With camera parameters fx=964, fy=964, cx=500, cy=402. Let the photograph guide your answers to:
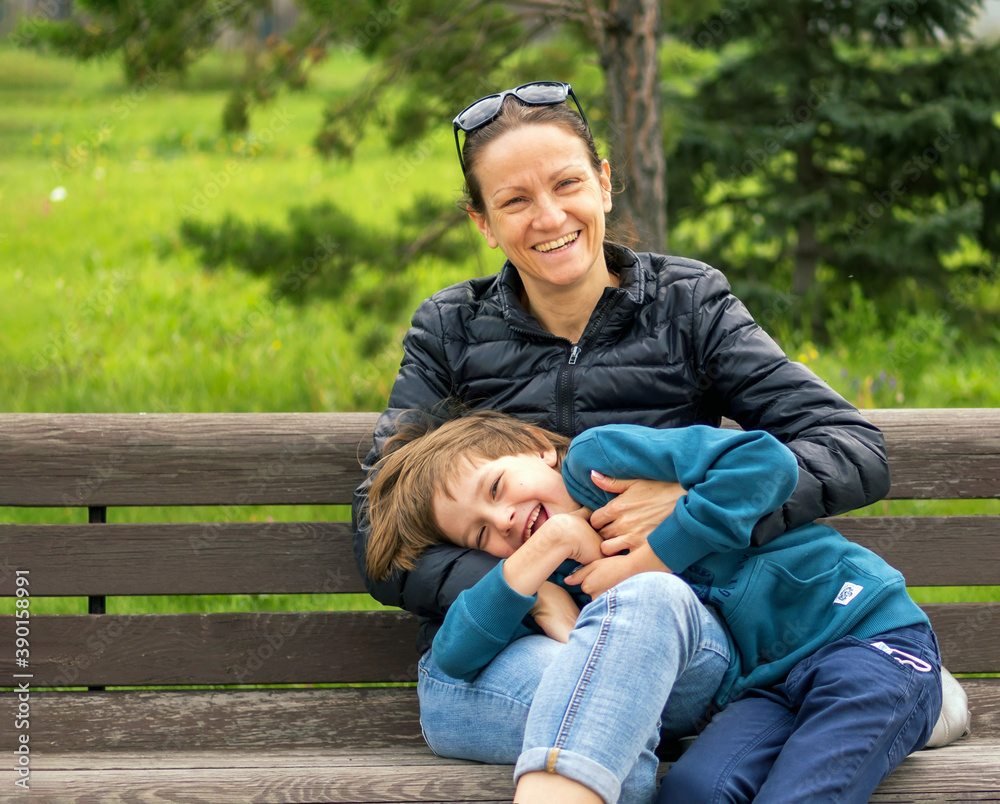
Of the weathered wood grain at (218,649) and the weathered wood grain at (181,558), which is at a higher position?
the weathered wood grain at (181,558)

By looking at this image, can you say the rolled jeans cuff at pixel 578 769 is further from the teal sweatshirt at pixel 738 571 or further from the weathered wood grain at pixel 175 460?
the weathered wood grain at pixel 175 460

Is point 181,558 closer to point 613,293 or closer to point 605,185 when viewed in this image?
point 613,293

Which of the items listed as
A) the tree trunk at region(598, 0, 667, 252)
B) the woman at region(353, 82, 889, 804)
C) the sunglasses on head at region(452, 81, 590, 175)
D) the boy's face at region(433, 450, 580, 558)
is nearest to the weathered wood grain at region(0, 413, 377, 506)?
the woman at region(353, 82, 889, 804)

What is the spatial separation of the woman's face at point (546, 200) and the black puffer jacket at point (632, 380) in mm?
132

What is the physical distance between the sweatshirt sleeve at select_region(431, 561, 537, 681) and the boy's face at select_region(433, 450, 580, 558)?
7.0 inches

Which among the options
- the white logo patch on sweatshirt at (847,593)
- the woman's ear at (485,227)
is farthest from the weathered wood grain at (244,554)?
the woman's ear at (485,227)

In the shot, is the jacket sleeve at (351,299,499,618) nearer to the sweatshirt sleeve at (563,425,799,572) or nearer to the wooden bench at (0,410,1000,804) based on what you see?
the wooden bench at (0,410,1000,804)

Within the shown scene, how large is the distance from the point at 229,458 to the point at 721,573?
1.24m

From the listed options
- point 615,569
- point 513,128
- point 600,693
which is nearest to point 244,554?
point 615,569

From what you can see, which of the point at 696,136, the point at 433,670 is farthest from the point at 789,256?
the point at 433,670

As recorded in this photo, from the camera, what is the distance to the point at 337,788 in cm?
182

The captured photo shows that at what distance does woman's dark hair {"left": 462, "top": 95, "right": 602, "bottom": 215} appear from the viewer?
2236 millimetres

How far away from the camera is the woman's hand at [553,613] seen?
2004mm

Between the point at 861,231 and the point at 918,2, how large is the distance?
1262mm
